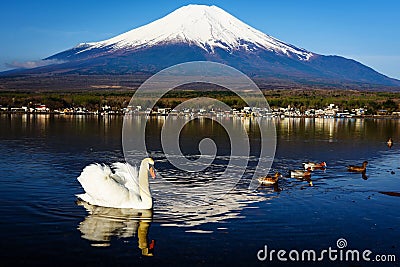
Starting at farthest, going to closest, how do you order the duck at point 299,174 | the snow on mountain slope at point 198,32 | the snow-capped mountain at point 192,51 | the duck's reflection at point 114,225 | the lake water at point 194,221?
the snow on mountain slope at point 198,32 < the snow-capped mountain at point 192,51 < the duck at point 299,174 < the duck's reflection at point 114,225 < the lake water at point 194,221

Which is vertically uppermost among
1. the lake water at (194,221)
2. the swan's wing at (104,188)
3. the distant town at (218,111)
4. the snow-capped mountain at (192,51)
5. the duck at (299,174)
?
the snow-capped mountain at (192,51)

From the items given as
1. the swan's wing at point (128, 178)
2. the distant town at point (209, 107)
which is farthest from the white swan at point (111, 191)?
the distant town at point (209, 107)

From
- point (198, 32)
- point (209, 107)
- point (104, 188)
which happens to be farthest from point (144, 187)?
point (198, 32)

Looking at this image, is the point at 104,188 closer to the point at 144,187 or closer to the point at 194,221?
the point at 144,187

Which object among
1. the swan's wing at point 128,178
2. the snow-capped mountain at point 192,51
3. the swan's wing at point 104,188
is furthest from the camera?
the snow-capped mountain at point 192,51

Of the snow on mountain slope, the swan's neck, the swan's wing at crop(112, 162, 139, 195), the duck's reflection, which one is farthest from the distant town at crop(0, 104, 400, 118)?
the snow on mountain slope

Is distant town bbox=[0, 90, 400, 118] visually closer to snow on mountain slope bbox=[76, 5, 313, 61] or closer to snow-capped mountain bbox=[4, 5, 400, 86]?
snow-capped mountain bbox=[4, 5, 400, 86]

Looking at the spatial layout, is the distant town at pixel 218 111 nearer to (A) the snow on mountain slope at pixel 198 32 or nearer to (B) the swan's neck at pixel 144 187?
(B) the swan's neck at pixel 144 187
